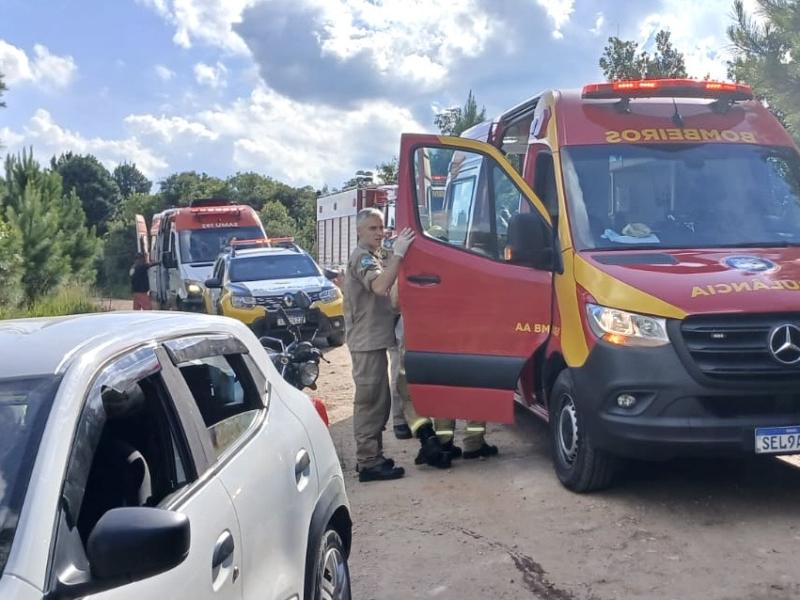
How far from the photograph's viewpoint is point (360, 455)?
7.23 metres

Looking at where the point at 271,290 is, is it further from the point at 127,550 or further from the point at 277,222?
the point at 277,222

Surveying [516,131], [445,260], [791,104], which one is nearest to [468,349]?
[445,260]

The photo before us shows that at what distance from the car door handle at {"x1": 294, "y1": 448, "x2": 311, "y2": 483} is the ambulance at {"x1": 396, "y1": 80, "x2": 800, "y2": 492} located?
8.45 feet

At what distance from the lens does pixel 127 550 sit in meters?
2.25

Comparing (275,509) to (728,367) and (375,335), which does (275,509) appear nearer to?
(728,367)

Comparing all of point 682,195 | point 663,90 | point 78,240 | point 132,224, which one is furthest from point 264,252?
point 132,224

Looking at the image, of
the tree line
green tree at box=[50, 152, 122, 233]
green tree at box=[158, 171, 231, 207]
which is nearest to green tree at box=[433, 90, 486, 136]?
the tree line

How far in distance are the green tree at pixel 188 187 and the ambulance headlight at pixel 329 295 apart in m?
47.6

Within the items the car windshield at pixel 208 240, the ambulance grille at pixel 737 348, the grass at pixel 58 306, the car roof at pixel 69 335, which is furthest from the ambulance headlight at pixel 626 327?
the car windshield at pixel 208 240

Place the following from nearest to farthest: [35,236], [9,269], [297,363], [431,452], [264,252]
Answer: [431,452] → [297,363] → [264,252] → [9,269] → [35,236]

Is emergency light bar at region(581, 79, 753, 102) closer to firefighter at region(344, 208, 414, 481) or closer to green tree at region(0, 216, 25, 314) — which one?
firefighter at region(344, 208, 414, 481)

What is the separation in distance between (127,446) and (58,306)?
1627cm

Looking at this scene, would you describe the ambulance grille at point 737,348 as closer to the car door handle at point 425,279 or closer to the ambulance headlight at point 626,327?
the ambulance headlight at point 626,327

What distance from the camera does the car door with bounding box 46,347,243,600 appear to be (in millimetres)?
2439
